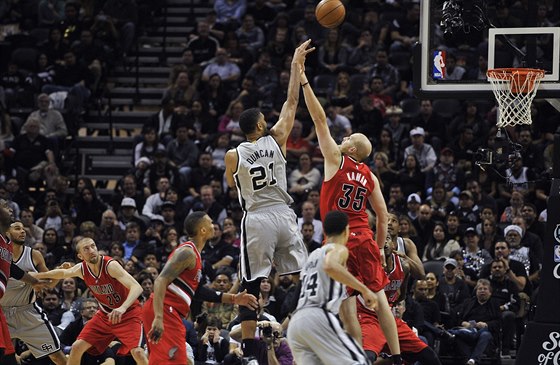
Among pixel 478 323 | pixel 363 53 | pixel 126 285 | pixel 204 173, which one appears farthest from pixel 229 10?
pixel 126 285

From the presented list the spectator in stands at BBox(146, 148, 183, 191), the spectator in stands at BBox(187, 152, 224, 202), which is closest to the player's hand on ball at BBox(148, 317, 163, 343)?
the spectator in stands at BBox(187, 152, 224, 202)

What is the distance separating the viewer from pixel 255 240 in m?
10.7

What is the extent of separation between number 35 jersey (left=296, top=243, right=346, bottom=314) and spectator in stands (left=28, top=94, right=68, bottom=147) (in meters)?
11.4

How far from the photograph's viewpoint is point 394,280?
11.7m

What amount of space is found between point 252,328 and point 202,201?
679 cm

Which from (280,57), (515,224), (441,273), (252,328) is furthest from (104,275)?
(280,57)

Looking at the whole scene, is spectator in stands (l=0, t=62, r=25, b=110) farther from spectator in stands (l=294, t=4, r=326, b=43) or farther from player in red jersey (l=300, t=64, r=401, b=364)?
player in red jersey (l=300, t=64, r=401, b=364)

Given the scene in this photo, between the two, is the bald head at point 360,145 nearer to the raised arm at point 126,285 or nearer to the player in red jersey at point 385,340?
the player in red jersey at point 385,340

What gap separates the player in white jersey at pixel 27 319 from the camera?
503 inches

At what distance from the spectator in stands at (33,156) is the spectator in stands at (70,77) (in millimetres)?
1458

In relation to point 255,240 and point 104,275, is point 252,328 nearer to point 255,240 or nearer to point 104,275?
point 255,240

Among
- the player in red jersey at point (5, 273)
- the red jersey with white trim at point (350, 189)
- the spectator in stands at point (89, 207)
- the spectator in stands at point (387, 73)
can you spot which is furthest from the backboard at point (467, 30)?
the spectator in stands at point (89, 207)

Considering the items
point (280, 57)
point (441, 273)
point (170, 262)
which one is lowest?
point (441, 273)

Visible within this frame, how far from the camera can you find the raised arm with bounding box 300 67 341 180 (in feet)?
35.2
